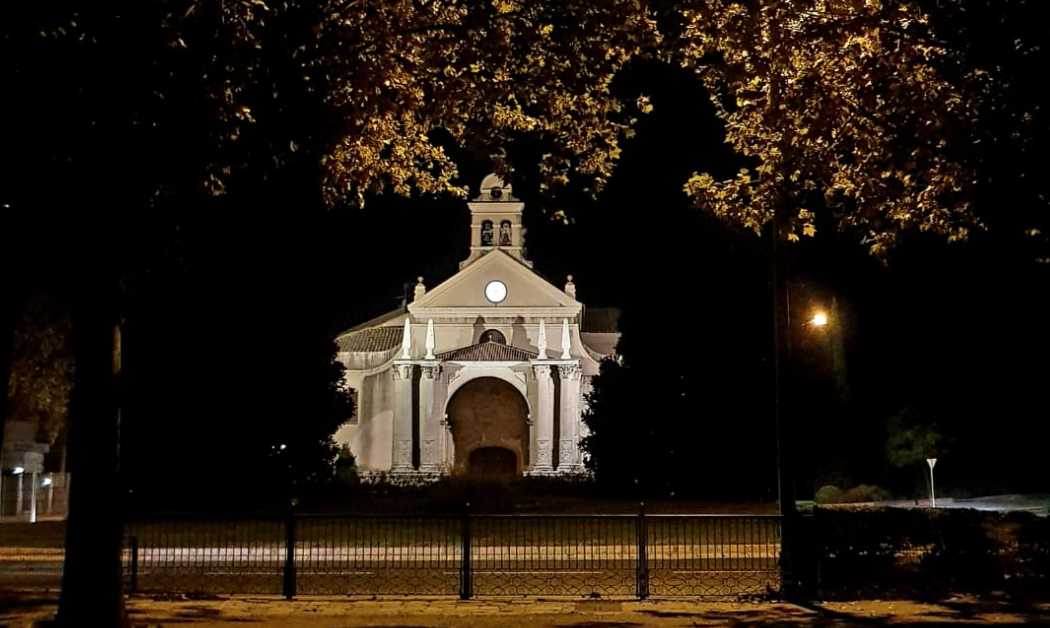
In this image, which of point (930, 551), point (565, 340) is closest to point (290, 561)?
point (930, 551)

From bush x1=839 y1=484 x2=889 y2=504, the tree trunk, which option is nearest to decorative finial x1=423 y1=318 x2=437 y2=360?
bush x1=839 y1=484 x2=889 y2=504

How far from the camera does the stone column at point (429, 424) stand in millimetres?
54969

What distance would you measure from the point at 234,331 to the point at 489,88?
94.4 ft

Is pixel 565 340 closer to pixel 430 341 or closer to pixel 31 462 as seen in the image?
pixel 430 341

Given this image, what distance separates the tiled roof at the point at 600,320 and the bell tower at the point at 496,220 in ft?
17.6

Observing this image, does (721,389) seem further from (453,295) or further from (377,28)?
(377,28)

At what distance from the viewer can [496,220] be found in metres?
58.8

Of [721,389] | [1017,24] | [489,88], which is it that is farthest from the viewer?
[721,389]

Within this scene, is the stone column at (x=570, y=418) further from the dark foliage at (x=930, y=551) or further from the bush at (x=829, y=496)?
the dark foliage at (x=930, y=551)

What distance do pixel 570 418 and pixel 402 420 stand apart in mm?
8523

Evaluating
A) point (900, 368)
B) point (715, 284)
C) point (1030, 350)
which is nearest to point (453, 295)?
point (715, 284)

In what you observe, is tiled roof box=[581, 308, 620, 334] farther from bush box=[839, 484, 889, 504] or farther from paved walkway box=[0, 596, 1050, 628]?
paved walkway box=[0, 596, 1050, 628]

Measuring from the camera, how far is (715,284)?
4406 centimetres

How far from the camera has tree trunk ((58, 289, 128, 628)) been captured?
34.6 ft
